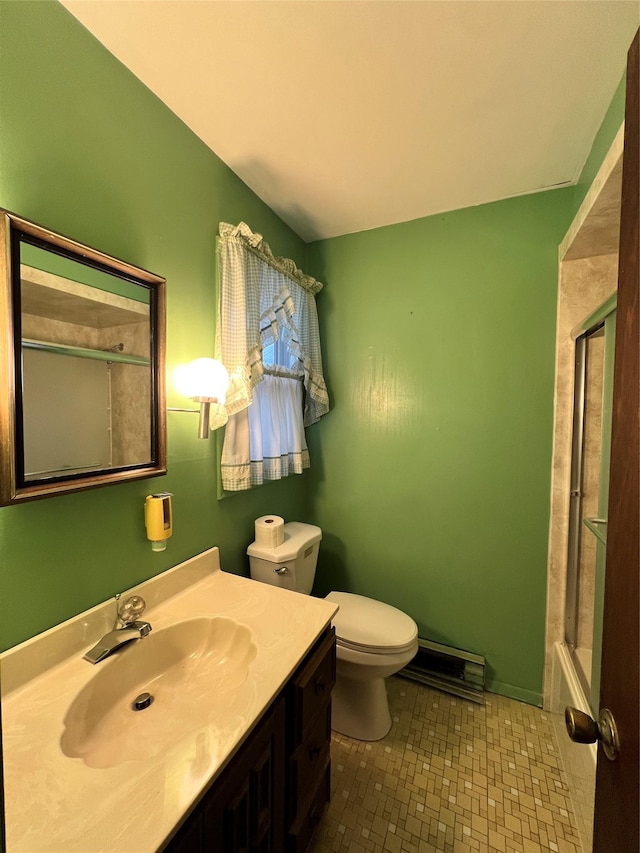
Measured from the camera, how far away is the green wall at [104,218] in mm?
803

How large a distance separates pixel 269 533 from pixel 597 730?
3.83 feet

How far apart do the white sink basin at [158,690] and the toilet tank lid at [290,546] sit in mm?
435

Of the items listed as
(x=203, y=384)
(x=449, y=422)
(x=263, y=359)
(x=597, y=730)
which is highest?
(x=263, y=359)

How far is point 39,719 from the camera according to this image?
0.71m

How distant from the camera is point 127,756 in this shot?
29.3 inches

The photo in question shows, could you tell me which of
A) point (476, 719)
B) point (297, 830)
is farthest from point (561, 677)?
point (297, 830)

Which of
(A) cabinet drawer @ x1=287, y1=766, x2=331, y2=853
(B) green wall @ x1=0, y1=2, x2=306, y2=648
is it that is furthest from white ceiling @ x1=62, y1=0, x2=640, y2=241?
(A) cabinet drawer @ x1=287, y1=766, x2=331, y2=853

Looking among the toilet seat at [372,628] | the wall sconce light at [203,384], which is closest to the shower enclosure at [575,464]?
the toilet seat at [372,628]

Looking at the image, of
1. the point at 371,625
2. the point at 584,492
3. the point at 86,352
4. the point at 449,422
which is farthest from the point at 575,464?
the point at 86,352

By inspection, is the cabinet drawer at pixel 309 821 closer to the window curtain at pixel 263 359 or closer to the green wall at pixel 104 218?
the green wall at pixel 104 218

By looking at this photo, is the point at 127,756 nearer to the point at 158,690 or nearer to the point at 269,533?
the point at 158,690

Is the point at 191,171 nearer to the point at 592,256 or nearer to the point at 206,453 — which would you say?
the point at 206,453

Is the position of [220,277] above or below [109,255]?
above

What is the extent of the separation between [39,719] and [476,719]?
1.74m
